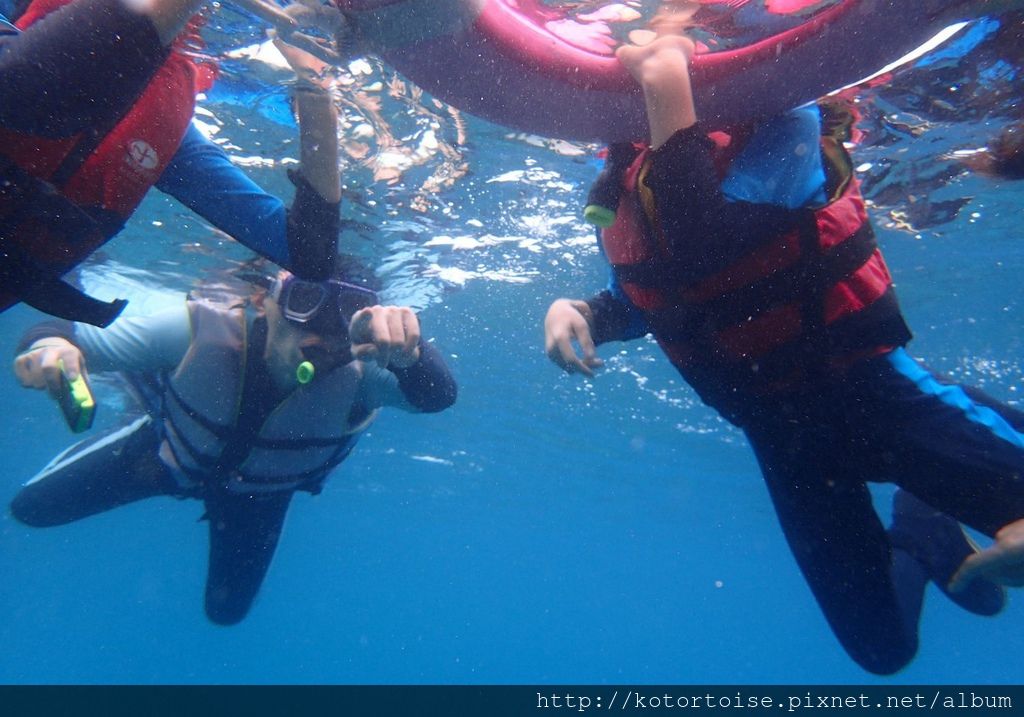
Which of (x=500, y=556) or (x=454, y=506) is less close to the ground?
(x=454, y=506)

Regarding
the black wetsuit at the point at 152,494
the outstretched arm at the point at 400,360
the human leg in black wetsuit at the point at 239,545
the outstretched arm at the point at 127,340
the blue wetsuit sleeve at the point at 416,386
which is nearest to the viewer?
the outstretched arm at the point at 400,360

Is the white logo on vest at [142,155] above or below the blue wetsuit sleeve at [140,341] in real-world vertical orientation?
above

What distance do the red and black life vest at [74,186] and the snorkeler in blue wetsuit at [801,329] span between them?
8.07 feet

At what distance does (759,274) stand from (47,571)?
92622 mm

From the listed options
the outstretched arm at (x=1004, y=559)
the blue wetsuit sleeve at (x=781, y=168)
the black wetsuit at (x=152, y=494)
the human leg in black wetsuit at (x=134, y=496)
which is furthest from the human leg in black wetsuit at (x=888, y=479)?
the human leg in black wetsuit at (x=134, y=496)

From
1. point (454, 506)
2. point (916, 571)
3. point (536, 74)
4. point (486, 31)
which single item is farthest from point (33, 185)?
point (454, 506)

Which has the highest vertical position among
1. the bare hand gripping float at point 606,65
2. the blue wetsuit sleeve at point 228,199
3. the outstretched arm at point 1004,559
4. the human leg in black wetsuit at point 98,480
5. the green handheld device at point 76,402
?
the bare hand gripping float at point 606,65

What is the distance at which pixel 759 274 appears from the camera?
354cm

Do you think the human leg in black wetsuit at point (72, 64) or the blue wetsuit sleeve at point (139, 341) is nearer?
the human leg in black wetsuit at point (72, 64)

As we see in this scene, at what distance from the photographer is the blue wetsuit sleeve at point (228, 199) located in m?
4.05

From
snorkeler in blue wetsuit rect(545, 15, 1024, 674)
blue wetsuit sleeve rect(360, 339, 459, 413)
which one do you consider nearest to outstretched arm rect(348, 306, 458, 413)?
blue wetsuit sleeve rect(360, 339, 459, 413)

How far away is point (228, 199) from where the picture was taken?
412 cm

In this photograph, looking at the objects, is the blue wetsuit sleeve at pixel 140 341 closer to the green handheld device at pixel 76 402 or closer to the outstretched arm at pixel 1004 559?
the green handheld device at pixel 76 402
